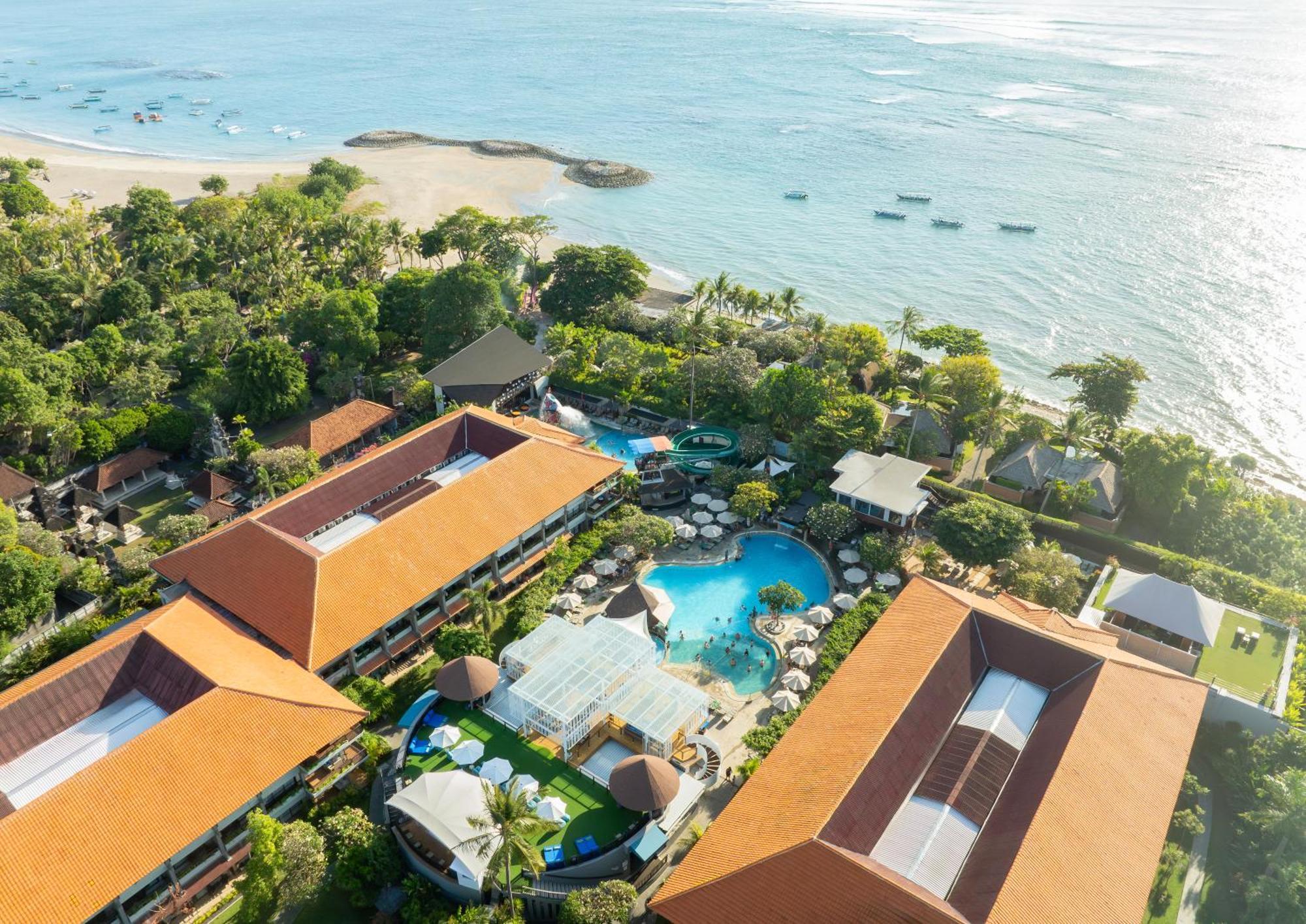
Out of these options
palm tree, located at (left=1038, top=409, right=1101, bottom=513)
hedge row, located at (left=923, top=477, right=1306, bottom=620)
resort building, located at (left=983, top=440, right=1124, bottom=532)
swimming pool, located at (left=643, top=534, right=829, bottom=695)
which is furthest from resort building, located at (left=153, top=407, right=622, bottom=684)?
palm tree, located at (left=1038, top=409, right=1101, bottom=513)

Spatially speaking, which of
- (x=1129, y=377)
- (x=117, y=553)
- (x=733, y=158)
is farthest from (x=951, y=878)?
(x=733, y=158)

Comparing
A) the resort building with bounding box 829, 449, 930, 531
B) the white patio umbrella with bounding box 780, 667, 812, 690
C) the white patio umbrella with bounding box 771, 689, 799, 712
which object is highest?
the resort building with bounding box 829, 449, 930, 531

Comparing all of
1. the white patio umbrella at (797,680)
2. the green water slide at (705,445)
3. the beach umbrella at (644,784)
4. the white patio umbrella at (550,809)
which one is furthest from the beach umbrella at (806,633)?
the green water slide at (705,445)

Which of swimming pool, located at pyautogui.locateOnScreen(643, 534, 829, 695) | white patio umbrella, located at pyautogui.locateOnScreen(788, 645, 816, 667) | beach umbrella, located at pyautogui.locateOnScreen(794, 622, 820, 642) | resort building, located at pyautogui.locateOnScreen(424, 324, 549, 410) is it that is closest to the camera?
white patio umbrella, located at pyautogui.locateOnScreen(788, 645, 816, 667)

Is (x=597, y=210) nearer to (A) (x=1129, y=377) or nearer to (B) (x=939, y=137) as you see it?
(B) (x=939, y=137)

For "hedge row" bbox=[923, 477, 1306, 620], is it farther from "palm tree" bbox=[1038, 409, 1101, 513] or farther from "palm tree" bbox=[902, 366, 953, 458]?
"palm tree" bbox=[902, 366, 953, 458]

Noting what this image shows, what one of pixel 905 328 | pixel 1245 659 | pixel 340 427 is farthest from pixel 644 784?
pixel 905 328
